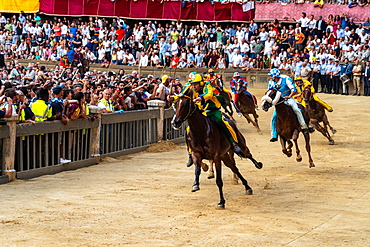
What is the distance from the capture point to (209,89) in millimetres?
12625

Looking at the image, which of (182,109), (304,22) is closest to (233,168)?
(182,109)

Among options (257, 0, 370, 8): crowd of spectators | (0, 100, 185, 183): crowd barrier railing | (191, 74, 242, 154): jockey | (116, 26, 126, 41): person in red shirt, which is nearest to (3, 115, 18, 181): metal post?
(0, 100, 185, 183): crowd barrier railing

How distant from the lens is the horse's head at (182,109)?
11.1 meters

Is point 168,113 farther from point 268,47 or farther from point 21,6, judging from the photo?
point 21,6

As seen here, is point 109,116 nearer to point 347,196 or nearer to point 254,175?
point 254,175

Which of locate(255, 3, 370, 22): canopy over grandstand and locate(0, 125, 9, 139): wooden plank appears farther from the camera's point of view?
locate(255, 3, 370, 22): canopy over grandstand

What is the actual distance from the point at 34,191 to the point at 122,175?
277 cm

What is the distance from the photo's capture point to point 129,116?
17.8 metres

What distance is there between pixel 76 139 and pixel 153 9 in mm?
29723

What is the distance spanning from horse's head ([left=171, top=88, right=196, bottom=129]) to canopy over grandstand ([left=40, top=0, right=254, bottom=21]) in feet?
101

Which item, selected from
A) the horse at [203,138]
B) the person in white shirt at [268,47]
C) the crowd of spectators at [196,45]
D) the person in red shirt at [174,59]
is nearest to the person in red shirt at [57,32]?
the crowd of spectators at [196,45]

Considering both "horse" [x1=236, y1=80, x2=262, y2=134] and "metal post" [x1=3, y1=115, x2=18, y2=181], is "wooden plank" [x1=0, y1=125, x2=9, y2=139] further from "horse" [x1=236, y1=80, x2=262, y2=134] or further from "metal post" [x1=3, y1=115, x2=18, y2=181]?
"horse" [x1=236, y1=80, x2=262, y2=134]

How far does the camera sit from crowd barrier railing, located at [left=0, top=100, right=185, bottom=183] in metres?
13.4

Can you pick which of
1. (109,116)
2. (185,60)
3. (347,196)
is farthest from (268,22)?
(347,196)
